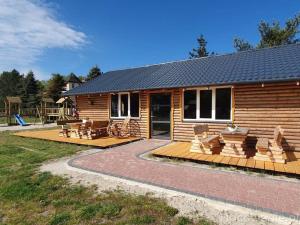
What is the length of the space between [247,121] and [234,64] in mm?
2925

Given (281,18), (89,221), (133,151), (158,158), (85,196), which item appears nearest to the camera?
(89,221)

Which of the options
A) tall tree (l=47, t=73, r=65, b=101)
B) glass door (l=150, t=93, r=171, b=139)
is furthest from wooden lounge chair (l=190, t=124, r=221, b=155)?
tall tree (l=47, t=73, r=65, b=101)

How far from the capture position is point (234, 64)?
9.83 m

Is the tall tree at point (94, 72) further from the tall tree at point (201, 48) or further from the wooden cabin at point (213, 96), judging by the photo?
the wooden cabin at point (213, 96)

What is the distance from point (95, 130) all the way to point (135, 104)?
7.51ft

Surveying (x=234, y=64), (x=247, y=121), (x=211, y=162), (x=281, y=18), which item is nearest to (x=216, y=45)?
(x=281, y=18)

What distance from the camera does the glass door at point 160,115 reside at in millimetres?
10164

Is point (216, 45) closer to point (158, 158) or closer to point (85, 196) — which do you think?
point (158, 158)

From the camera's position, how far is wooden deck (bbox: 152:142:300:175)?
548cm

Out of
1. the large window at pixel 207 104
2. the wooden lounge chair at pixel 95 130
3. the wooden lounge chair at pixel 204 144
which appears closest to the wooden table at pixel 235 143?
the wooden lounge chair at pixel 204 144

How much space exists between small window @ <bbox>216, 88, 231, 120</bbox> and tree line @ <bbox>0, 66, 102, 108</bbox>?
101ft

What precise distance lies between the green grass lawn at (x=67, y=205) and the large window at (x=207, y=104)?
5525 millimetres

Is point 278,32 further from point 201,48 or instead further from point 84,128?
point 84,128

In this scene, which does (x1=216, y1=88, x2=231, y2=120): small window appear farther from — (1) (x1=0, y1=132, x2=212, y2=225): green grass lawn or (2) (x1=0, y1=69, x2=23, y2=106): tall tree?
(2) (x1=0, y1=69, x2=23, y2=106): tall tree
